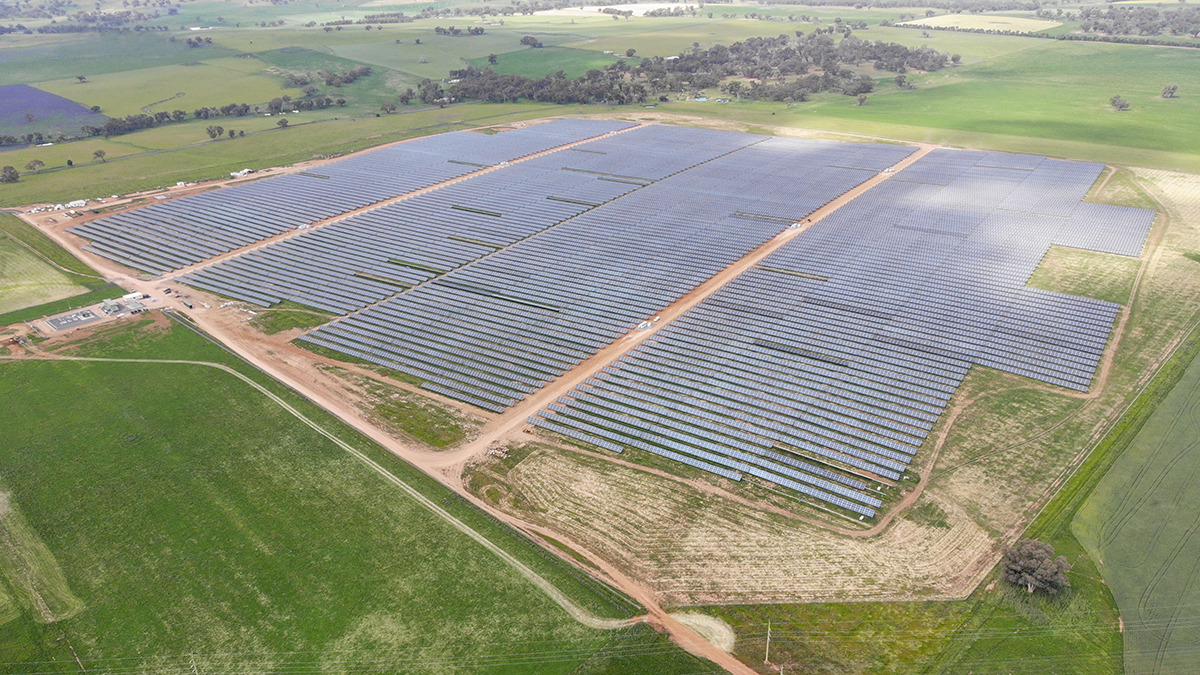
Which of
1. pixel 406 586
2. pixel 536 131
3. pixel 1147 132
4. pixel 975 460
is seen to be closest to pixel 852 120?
pixel 1147 132

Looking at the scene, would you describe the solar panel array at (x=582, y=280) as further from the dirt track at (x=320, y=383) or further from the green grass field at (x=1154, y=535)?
the green grass field at (x=1154, y=535)

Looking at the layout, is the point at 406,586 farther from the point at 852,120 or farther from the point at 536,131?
the point at 852,120

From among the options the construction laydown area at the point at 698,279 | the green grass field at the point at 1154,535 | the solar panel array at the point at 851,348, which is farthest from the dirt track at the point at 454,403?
the green grass field at the point at 1154,535

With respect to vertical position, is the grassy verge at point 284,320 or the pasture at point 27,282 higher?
the pasture at point 27,282

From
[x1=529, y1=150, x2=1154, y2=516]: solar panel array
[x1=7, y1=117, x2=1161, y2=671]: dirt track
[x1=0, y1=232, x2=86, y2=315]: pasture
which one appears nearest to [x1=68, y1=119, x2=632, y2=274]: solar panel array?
[x1=0, y1=232, x2=86, y2=315]: pasture

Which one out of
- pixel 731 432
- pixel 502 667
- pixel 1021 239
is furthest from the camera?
pixel 1021 239
